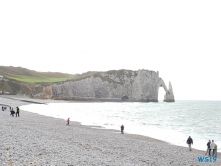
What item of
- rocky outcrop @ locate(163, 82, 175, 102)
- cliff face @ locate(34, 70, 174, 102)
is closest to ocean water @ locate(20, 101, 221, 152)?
cliff face @ locate(34, 70, 174, 102)

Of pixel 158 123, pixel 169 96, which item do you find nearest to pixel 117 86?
pixel 169 96

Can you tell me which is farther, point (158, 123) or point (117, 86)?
point (117, 86)

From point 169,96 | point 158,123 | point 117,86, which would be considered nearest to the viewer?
point 158,123

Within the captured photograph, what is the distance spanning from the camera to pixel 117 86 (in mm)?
149125

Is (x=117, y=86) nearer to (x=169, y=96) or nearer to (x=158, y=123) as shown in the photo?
(x=169, y=96)

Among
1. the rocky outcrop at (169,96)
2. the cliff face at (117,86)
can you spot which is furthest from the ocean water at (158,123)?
the rocky outcrop at (169,96)

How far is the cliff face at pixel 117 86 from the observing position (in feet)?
458

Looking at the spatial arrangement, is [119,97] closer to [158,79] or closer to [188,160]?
[158,79]

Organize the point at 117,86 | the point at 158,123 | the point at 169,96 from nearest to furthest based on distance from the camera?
1. the point at 158,123
2. the point at 117,86
3. the point at 169,96

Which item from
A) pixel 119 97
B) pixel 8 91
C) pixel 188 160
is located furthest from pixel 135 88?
pixel 188 160

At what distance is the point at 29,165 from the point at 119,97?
142894 millimetres

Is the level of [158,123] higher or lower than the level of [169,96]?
lower

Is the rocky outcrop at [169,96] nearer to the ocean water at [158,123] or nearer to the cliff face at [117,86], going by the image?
the cliff face at [117,86]

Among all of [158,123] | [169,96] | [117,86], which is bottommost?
[158,123]
